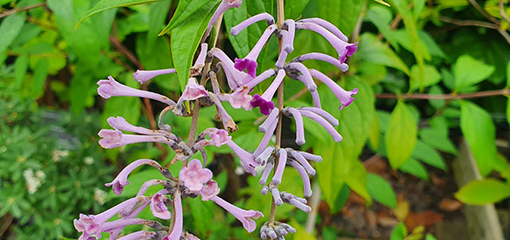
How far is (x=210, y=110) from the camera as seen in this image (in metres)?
0.80

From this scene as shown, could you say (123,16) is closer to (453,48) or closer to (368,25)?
(368,25)

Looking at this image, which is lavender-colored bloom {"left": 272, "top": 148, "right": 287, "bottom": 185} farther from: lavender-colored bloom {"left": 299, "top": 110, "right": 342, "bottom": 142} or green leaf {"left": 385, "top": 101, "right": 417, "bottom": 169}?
green leaf {"left": 385, "top": 101, "right": 417, "bottom": 169}

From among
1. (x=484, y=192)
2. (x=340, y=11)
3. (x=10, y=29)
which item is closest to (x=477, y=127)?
(x=484, y=192)

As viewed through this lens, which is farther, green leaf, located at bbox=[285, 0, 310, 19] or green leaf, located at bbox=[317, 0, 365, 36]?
green leaf, located at bbox=[317, 0, 365, 36]

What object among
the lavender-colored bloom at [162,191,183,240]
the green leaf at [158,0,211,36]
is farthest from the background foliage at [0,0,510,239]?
the lavender-colored bloom at [162,191,183,240]

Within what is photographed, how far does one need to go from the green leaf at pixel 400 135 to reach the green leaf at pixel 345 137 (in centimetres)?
16

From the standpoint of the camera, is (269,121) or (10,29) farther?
(10,29)

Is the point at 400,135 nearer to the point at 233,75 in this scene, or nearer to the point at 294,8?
the point at 294,8

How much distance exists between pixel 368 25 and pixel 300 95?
106cm

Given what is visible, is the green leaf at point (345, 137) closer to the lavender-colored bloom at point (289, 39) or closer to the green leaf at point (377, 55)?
the green leaf at point (377, 55)

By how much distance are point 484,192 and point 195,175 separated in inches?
43.3

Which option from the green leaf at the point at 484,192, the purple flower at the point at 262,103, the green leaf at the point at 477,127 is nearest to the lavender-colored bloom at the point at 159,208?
the purple flower at the point at 262,103

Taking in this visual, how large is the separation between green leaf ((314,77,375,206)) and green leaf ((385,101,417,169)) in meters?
0.16

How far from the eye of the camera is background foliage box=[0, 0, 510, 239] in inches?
25.1
